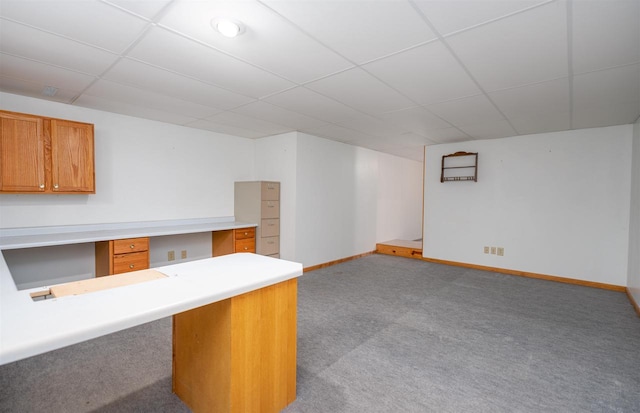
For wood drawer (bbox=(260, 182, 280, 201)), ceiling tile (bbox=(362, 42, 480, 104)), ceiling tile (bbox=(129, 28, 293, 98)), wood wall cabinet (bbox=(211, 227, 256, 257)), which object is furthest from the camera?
wood drawer (bbox=(260, 182, 280, 201))

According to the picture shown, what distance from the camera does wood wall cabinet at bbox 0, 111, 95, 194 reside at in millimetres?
2807

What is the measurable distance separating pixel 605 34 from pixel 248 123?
3.69 meters

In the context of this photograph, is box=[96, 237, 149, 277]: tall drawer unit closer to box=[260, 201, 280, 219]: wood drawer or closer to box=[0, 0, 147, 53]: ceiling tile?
box=[260, 201, 280, 219]: wood drawer

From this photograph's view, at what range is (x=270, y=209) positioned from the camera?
475 centimetres

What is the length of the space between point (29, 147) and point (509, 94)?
4816 mm

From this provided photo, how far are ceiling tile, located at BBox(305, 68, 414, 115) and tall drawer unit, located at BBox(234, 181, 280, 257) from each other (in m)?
2.03

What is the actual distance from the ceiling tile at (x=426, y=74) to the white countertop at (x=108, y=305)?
1770 millimetres

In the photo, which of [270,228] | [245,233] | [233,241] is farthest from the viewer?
[270,228]

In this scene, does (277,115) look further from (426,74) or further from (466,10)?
(466,10)

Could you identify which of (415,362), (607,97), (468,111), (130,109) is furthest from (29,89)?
(607,97)

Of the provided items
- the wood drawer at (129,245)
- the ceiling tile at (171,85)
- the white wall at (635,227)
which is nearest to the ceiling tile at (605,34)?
the white wall at (635,227)

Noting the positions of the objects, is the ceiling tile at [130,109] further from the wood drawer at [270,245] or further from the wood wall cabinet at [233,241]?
the wood drawer at [270,245]

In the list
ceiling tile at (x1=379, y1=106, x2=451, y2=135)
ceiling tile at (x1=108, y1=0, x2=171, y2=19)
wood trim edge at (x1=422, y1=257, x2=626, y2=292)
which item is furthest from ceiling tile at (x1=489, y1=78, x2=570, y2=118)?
ceiling tile at (x1=108, y1=0, x2=171, y2=19)

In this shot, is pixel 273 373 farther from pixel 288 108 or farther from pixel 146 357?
pixel 288 108
